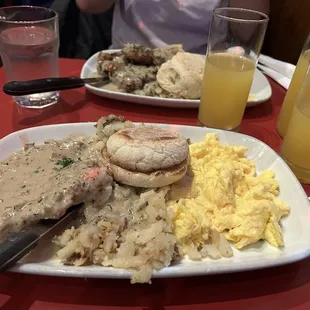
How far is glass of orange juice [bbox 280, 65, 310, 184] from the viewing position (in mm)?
1575

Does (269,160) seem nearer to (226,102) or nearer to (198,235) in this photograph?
(226,102)

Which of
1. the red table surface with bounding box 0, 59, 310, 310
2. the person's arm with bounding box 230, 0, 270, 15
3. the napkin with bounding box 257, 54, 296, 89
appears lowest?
the red table surface with bounding box 0, 59, 310, 310

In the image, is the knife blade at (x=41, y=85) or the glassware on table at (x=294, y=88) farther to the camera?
the glassware on table at (x=294, y=88)

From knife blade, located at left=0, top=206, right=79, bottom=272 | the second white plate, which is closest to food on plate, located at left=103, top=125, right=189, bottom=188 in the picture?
knife blade, located at left=0, top=206, right=79, bottom=272

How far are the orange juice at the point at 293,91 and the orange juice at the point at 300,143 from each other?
264mm

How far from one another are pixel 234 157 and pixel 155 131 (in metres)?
0.38

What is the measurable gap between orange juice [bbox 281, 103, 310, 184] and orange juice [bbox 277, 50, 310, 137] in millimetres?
264

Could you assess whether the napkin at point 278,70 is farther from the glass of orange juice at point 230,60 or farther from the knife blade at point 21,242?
the knife blade at point 21,242

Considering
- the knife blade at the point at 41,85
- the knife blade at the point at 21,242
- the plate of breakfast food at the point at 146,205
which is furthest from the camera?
the knife blade at the point at 41,85

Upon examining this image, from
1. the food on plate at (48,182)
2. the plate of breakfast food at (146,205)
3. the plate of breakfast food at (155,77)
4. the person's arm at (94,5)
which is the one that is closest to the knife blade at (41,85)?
the plate of breakfast food at (155,77)

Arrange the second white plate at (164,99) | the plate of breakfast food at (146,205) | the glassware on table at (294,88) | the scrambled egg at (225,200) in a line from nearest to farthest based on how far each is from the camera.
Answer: the plate of breakfast food at (146,205) → the scrambled egg at (225,200) → the glassware on table at (294,88) → the second white plate at (164,99)

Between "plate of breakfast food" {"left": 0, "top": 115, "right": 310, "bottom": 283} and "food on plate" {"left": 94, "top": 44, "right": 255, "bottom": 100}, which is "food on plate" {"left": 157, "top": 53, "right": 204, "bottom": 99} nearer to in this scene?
"food on plate" {"left": 94, "top": 44, "right": 255, "bottom": 100}

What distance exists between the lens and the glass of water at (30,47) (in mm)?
1863

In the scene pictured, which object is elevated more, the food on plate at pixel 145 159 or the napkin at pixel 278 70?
the food on plate at pixel 145 159
